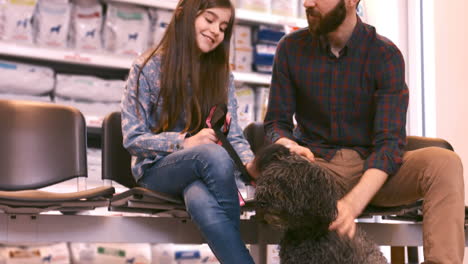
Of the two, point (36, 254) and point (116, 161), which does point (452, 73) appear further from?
point (36, 254)

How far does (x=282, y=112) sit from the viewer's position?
7.89 feet

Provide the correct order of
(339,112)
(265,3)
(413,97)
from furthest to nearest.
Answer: (413,97)
(265,3)
(339,112)

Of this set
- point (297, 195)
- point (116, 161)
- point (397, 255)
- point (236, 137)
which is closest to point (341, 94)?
point (236, 137)

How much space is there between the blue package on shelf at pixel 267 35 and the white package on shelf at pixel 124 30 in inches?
30.0

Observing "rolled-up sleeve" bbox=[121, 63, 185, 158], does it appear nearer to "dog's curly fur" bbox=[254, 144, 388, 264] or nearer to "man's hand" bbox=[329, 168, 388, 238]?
"dog's curly fur" bbox=[254, 144, 388, 264]

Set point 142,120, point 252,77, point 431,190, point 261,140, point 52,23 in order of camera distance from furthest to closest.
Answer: point 252,77 < point 52,23 < point 261,140 < point 142,120 < point 431,190

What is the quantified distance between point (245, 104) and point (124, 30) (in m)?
0.88

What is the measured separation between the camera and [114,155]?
96.3 inches

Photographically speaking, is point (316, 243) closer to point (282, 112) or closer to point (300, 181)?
point (300, 181)

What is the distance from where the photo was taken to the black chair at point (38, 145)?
94.7 inches

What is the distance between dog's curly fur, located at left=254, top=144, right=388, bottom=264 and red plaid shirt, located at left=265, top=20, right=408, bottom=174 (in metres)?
0.59

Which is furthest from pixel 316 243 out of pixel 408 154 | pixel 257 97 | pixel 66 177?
pixel 257 97

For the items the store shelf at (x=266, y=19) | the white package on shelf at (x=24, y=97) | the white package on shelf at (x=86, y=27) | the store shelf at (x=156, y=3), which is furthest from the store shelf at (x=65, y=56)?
the store shelf at (x=266, y=19)

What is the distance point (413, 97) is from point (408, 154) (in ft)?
7.36
